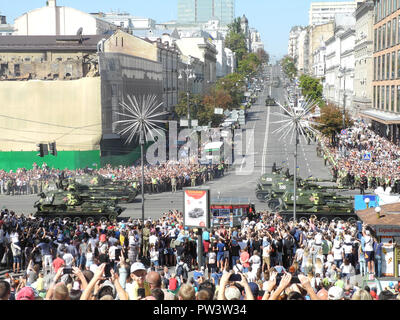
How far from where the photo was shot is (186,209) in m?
18.3

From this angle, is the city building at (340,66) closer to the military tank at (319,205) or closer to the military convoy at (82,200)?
the military convoy at (82,200)

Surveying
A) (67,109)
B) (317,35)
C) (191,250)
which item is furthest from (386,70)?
(317,35)

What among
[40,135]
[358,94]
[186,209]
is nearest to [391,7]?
[358,94]

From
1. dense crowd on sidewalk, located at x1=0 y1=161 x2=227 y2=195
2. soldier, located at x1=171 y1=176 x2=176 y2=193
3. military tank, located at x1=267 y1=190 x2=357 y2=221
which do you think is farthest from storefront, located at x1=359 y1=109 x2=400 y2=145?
military tank, located at x1=267 y1=190 x2=357 y2=221

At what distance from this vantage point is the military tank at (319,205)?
1253 inches

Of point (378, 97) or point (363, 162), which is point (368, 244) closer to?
point (363, 162)

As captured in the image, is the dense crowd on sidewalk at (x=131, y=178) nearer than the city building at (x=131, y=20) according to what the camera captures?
Yes

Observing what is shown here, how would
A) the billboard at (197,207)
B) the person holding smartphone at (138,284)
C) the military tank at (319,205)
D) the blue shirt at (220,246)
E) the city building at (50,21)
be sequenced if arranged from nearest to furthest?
the person holding smartphone at (138,284)
the billboard at (197,207)
the blue shirt at (220,246)
the military tank at (319,205)
the city building at (50,21)

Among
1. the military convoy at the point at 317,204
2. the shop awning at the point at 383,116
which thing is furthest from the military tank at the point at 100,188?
the shop awning at the point at 383,116

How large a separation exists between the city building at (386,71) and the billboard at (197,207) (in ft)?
133

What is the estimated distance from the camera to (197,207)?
18.2 m

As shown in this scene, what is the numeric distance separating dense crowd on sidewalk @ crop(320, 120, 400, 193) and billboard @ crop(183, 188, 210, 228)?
21.9 meters

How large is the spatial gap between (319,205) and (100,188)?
13407mm

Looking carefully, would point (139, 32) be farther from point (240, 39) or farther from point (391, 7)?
point (240, 39)
